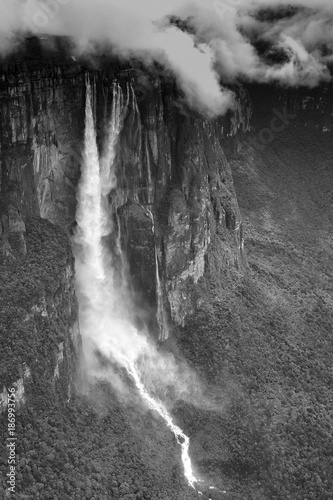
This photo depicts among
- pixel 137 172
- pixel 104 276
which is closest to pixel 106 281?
pixel 104 276

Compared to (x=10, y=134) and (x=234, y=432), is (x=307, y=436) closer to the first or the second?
(x=234, y=432)

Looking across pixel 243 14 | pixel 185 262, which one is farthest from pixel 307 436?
pixel 243 14

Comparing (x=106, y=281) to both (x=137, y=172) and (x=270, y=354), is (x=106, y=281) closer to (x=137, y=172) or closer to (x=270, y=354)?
(x=137, y=172)

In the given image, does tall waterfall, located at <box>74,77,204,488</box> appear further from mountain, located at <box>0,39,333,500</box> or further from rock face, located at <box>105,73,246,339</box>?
rock face, located at <box>105,73,246,339</box>

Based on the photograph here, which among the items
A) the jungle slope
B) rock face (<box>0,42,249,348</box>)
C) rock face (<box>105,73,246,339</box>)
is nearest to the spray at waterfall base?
rock face (<box>0,42,249,348</box>)

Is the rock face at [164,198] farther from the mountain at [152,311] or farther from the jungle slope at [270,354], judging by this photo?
the jungle slope at [270,354]

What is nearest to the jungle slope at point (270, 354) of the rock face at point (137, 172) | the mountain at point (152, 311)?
the mountain at point (152, 311)
